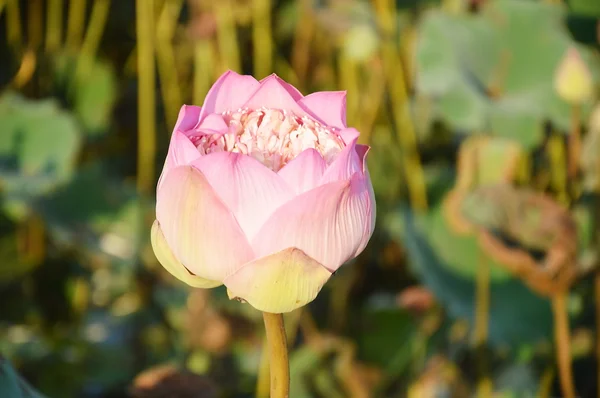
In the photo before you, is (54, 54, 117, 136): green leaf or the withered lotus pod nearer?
the withered lotus pod

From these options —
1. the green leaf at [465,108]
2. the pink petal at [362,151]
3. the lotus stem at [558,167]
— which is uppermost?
the pink petal at [362,151]

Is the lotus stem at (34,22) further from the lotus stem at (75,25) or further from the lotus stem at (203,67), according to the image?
the lotus stem at (203,67)

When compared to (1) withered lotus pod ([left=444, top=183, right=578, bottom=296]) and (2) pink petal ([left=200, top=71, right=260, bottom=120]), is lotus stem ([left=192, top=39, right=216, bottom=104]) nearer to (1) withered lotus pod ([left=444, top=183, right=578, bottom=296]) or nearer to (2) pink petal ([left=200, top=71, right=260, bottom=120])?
(1) withered lotus pod ([left=444, top=183, right=578, bottom=296])

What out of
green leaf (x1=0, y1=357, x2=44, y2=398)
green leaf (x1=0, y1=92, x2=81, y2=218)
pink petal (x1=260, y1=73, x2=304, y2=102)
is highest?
pink petal (x1=260, y1=73, x2=304, y2=102)

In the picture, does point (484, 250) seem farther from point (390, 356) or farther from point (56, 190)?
point (56, 190)

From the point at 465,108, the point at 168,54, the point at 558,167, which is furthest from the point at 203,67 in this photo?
the point at 558,167

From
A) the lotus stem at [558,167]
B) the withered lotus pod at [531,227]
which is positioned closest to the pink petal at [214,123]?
the withered lotus pod at [531,227]

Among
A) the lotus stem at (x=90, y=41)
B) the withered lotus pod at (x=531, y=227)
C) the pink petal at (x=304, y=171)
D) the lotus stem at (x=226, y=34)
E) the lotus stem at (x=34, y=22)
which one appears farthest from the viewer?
the lotus stem at (x=90, y=41)

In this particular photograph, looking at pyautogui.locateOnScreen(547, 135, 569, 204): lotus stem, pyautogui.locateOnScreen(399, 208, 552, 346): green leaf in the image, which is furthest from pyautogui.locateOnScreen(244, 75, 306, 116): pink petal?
pyautogui.locateOnScreen(547, 135, 569, 204): lotus stem
